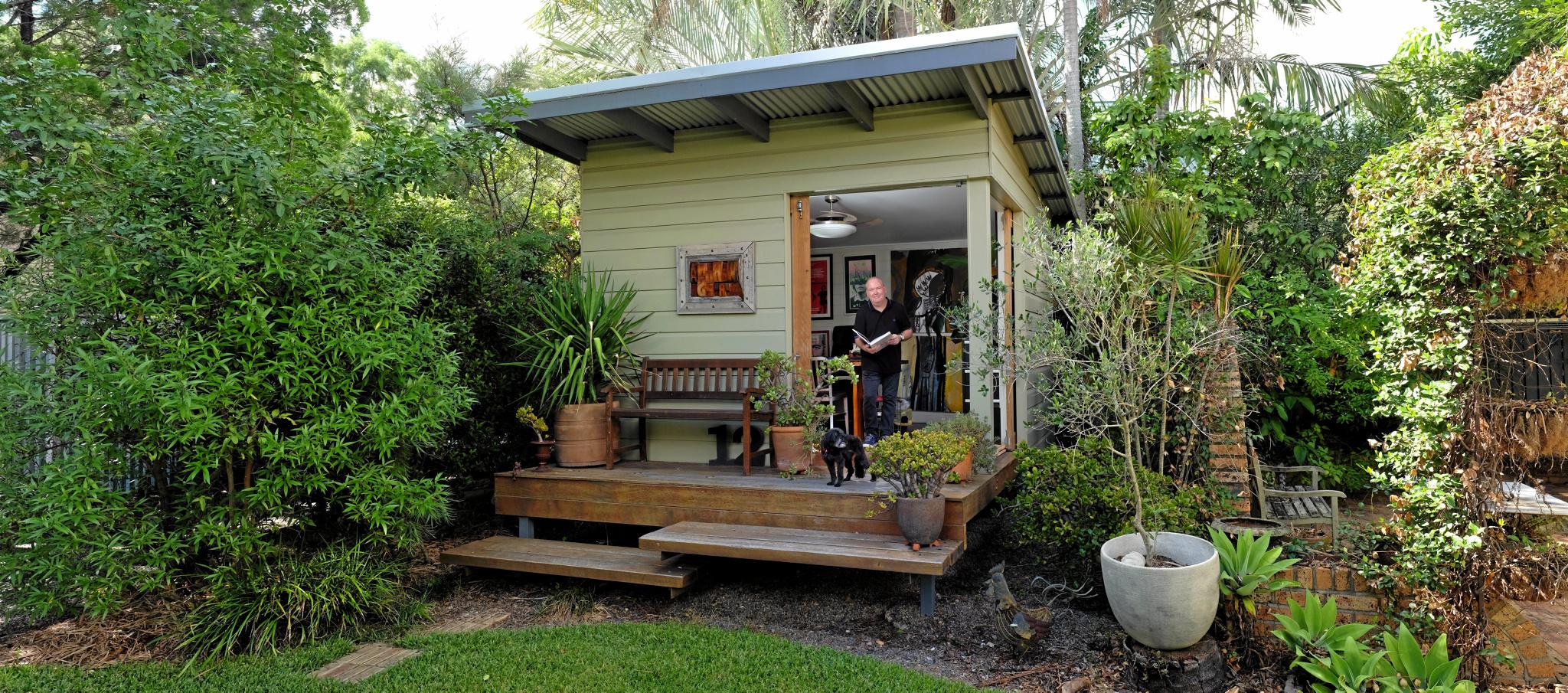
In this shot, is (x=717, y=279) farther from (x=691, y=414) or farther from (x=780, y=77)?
(x=780, y=77)

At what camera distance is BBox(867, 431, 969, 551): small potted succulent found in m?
4.00

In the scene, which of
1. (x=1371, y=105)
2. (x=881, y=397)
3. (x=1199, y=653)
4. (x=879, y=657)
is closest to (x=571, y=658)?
(x=879, y=657)

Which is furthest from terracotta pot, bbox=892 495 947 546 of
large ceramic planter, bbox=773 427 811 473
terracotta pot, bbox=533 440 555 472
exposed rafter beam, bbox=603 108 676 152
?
exposed rafter beam, bbox=603 108 676 152

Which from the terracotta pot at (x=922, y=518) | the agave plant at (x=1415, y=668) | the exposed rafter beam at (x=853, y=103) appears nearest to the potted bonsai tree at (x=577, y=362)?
the exposed rafter beam at (x=853, y=103)

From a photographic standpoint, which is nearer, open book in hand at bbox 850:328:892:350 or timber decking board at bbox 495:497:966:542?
timber decking board at bbox 495:497:966:542

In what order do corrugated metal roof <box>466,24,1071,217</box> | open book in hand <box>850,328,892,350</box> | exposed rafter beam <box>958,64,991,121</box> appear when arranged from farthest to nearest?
open book in hand <box>850,328,892,350</box>, exposed rafter beam <box>958,64,991,121</box>, corrugated metal roof <box>466,24,1071,217</box>

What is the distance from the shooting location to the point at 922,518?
399 cm

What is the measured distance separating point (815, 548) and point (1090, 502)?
1.44 metres

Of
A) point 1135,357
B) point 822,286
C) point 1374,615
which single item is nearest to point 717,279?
point 1135,357

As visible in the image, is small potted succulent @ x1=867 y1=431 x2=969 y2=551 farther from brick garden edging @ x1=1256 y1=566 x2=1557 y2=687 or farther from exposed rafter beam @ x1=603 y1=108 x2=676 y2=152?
exposed rafter beam @ x1=603 y1=108 x2=676 y2=152

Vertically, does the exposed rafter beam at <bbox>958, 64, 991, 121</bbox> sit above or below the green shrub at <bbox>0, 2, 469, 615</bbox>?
above

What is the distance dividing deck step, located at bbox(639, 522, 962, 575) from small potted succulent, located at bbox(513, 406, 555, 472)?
1312 millimetres

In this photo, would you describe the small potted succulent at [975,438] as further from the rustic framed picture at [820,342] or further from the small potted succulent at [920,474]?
the rustic framed picture at [820,342]

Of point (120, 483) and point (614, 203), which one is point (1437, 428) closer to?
point (614, 203)
